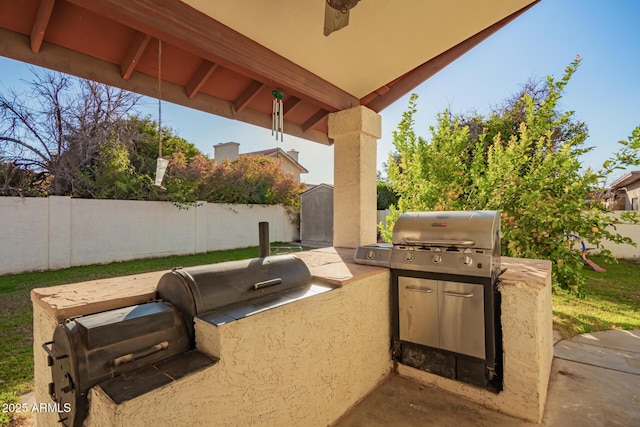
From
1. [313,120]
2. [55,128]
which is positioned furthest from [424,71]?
[55,128]

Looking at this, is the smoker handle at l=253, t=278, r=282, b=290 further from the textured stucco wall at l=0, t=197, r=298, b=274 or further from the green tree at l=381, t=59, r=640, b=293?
the textured stucco wall at l=0, t=197, r=298, b=274

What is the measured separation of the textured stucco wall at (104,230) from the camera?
24.7 feet

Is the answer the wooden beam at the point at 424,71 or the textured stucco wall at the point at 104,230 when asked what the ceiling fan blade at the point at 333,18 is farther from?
the textured stucco wall at the point at 104,230

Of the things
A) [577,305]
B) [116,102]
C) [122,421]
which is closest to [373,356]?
[122,421]

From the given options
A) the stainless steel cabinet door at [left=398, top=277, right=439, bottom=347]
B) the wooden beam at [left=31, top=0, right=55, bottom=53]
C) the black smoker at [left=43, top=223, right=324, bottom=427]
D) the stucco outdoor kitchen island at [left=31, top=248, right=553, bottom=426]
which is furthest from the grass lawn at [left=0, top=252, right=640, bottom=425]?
the wooden beam at [left=31, top=0, right=55, bottom=53]

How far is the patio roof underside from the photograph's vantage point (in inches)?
89.4

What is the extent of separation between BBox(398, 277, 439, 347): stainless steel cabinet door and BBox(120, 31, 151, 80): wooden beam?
301 centimetres

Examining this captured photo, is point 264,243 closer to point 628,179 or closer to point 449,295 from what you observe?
point 449,295

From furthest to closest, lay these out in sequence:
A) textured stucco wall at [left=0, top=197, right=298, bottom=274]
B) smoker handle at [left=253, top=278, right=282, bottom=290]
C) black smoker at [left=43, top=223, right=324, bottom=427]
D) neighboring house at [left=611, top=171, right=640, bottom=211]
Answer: neighboring house at [left=611, top=171, right=640, bottom=211]
textured stucco wall at [left=0, top=197, right=298, bottom=274]
smoker handle at [left=253, top=278, right=282, bottom=290]
black smoker at [left=43, top=223, right=324, bottom=427]

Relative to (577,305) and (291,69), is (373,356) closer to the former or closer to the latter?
(291,69)

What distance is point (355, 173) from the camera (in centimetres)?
380

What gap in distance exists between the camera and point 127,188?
941 centimetres

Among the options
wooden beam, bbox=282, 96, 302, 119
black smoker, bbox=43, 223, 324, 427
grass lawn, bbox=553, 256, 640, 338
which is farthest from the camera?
grass lawn, bbox=553, 256, 640, 338

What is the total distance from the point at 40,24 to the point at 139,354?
2540 millimetres
